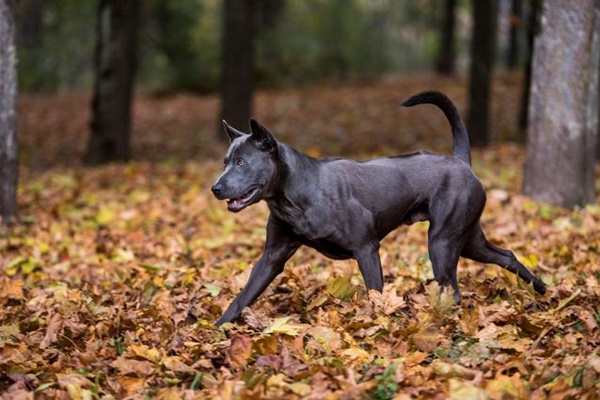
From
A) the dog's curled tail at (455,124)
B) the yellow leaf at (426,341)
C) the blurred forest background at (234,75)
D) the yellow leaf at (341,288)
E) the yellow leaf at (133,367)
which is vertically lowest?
the blurred forest background at (234,75)

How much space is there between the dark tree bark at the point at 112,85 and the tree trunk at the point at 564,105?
6954 millimetres

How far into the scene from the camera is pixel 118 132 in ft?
47.9

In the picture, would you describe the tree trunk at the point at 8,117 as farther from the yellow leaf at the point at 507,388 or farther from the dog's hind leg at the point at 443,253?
the yellow leaf at the point at 507,388

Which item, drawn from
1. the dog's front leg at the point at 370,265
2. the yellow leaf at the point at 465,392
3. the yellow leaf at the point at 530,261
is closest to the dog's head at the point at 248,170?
the dog's front leg at the point at 370,265

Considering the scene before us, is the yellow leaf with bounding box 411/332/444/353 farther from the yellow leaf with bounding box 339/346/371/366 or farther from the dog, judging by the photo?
the dog

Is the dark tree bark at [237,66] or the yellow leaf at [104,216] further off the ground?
the dark tree bark at [237,66]

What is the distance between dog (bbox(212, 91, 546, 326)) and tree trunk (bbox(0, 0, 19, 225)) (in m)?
4.63

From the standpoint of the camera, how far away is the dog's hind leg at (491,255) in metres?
5.99

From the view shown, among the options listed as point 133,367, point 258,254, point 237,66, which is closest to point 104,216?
point 258,254

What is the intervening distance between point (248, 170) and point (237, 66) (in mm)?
11790

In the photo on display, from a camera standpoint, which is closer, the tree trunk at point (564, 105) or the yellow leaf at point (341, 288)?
the yellow leaf at point (341, 288)

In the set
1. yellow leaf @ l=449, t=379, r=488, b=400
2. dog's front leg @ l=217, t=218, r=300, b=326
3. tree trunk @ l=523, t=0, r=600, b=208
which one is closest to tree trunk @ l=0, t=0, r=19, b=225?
dog's front leg @ l=217, t=218, r=300, b=326

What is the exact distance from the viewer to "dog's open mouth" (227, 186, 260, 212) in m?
5.02

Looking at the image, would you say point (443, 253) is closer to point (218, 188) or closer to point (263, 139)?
point (263, 139)
